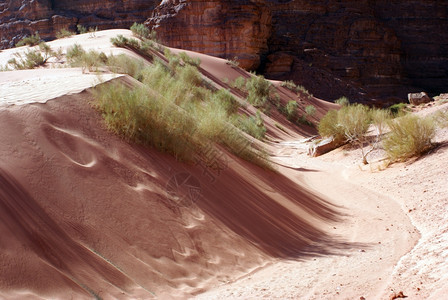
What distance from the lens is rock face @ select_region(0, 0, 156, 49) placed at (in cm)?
5081

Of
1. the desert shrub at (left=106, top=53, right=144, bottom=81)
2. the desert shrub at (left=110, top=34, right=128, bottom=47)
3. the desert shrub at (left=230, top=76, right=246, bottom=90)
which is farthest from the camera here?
the desert shrub at (left=230, top=76, right=246, bottom=90)

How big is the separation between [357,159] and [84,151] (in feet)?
38.0

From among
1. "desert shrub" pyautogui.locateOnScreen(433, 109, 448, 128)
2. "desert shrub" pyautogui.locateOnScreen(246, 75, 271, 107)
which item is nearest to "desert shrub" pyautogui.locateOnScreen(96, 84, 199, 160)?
"desert shrub" pyautogui.locateOnScreen(433, 109, 448, 128)

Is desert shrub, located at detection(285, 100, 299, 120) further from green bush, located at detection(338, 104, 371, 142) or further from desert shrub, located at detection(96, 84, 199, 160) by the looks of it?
desert shrub, located at detection(96, 84, 199, 160)

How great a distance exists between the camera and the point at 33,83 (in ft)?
23.9

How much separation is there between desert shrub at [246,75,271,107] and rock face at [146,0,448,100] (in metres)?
7.53

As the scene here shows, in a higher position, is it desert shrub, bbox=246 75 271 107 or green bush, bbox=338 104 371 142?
green bush, bbox=338 104 371 142

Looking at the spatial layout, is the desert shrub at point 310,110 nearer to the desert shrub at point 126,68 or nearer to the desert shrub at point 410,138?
the desert shrub at point 410,138

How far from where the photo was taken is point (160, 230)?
482cm

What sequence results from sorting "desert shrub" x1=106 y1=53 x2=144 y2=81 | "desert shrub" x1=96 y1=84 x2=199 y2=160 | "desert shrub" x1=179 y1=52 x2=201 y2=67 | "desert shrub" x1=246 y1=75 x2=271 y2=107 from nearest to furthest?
1. "desert shrub" x1=96 y1=84 x2=199 y2=160
2. "desert shrub" x1=106 y1=53 x2=144 y2=81
3. "desert shrub" x1=179 y1=52 x2=201 y2=67
4. "desert shrub" x1=246 y1=75 x2=271 y2=107

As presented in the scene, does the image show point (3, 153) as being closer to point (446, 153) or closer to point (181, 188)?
point (181, 188)

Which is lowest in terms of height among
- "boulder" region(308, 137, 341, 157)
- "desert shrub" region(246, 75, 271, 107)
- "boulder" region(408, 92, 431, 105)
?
"desert shrub" region(246, 75, 271, 107)

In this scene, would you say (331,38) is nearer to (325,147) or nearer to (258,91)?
(258,91)

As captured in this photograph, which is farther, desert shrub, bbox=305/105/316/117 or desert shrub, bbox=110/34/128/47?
desert shrub, bbox=305/105/316/117
